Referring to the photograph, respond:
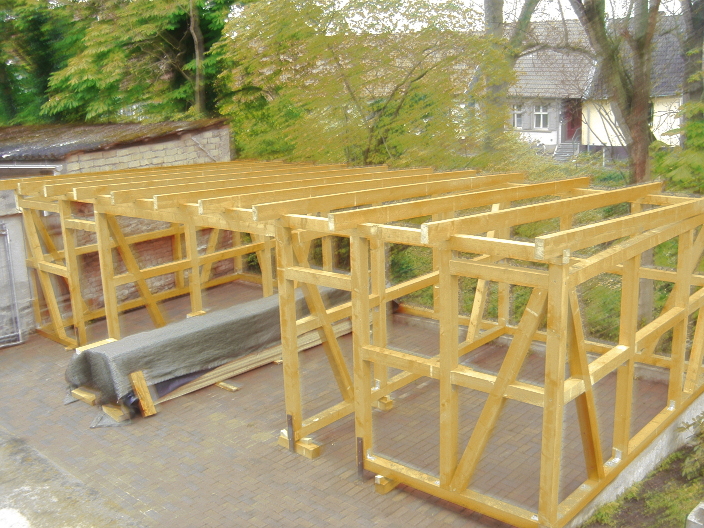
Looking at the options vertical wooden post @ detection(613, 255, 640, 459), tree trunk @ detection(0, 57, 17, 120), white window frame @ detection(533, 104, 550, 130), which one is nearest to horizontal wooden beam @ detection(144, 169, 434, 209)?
vertical wooden post @ detection(613, 255, 640, 459)

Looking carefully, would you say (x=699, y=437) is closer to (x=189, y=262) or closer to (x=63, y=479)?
(x=63, y=479)

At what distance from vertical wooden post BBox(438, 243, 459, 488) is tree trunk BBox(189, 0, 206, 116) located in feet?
47.4

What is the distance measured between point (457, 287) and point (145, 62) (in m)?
16.4

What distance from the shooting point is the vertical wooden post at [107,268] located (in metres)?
9.67

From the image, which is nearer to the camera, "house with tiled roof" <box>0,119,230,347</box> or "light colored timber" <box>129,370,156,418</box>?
"light colored timber" <box>129,370,156,418</box>

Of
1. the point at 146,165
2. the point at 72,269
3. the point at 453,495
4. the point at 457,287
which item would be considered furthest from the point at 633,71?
the point at 72,269

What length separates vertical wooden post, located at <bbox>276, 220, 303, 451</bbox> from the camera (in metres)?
7.20

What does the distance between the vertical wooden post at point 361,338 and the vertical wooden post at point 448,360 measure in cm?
85

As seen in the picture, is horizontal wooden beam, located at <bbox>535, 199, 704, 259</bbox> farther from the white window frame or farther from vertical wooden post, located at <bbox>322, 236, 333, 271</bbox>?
the white window frame

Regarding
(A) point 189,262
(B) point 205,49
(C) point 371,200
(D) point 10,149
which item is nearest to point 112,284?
(A) point 189,262

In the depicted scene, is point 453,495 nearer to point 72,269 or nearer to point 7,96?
point 72,269

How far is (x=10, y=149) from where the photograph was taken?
45.0ft

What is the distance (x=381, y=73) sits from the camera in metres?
15.3

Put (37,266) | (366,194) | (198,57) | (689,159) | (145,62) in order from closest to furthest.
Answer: (366,194) → (689,159) → (37,266) → (198,57) → (145,62)
